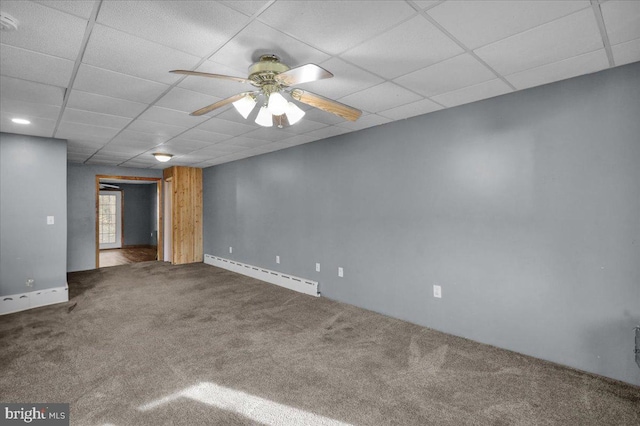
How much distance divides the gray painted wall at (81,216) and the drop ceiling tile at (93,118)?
412 centimetres

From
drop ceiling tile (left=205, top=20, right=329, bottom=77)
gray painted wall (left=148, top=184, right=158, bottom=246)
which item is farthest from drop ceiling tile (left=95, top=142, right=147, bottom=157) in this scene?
gray painted wall (left=148, top=184, right=158, bottom=246)

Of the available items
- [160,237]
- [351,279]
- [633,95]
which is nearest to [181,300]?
[351,279]

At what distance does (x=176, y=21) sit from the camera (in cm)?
169

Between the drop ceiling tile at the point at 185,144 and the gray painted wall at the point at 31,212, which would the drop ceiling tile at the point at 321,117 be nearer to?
the drop ceiling tile at the point at 185,144

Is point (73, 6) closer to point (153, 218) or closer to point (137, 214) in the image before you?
point (153, 218)

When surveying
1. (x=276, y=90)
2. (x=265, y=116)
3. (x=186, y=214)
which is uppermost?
(x=276, y=90)

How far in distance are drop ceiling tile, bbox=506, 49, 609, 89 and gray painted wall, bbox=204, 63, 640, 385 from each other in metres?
0.13

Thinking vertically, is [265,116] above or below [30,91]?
below

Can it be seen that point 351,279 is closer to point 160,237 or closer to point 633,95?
point 633,95

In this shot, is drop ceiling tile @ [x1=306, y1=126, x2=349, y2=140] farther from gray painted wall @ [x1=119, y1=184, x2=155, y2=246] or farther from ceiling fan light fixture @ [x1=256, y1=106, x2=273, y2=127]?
gray painted wall @ [x1=119, y1=184, x2=155, y2=246]

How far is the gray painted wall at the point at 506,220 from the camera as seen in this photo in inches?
92.2

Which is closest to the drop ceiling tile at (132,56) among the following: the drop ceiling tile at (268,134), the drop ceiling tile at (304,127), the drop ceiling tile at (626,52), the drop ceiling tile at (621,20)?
the drop ceiling tile at (304,127)

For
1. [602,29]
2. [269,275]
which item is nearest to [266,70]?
[602,29]

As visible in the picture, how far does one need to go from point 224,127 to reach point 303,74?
2382mm
